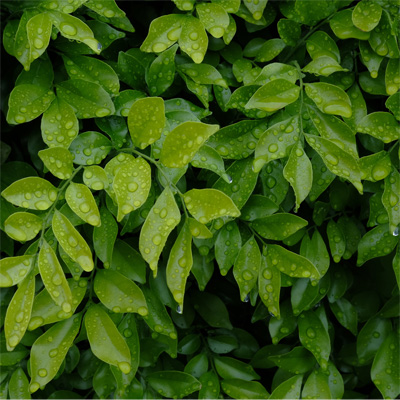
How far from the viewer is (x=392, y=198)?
0.93 meters

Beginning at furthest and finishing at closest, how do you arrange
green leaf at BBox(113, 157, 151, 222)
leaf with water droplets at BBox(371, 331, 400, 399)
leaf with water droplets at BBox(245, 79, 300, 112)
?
leaf with water droplets at BBox(371, 331, 400, 399)
leaf with water droplets at BBox(245, 79, 300, 112)
green leaf at BBox(113, 157, 151, 222)

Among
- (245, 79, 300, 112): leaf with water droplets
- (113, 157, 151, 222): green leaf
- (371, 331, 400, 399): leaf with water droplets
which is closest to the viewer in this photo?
(113, 157, 151, 222): green leaf

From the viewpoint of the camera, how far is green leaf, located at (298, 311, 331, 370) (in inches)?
41.2

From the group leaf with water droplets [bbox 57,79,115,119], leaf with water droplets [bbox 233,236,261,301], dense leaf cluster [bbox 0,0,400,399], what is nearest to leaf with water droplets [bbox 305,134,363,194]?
dense leaf cluster [bbox 0,0,400,399]

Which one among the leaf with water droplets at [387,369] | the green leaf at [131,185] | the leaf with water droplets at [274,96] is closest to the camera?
the green leaf at [131,185]

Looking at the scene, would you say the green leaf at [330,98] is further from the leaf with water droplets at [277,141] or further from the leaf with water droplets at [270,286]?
the leaf with water droplets at [270,286]

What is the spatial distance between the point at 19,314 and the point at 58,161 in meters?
0.26

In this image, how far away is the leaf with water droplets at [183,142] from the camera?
792mm

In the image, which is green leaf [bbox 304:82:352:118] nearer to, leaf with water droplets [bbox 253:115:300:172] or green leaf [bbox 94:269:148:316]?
leaf with water droplets [bbox 253:115:300:172]

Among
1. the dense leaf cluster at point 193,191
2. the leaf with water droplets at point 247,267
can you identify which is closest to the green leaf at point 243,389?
the dense leaf cluster at point 193,191

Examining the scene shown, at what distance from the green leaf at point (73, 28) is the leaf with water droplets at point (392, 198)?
0.57m

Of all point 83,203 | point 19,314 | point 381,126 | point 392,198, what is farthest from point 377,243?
point 19,314

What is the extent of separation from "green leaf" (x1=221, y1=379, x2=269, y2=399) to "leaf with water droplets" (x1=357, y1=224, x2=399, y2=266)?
1.14 feet

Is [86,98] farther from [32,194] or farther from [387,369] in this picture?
[387,369]
